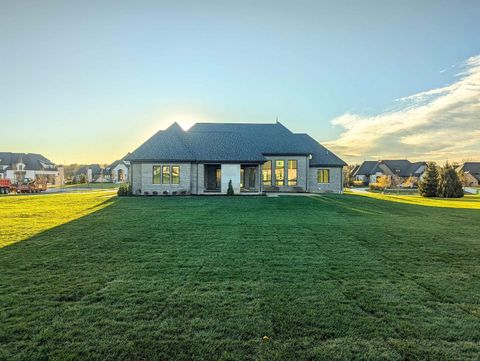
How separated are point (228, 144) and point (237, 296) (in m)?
23.3

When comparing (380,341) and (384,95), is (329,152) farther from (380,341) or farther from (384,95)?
(380,341)

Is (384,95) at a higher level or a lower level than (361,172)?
higher

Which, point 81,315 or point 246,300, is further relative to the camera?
point 246,300

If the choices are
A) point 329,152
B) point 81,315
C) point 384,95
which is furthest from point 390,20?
point 81,315

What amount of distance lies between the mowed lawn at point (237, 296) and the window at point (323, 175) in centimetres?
1969

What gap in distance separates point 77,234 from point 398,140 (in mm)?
38562

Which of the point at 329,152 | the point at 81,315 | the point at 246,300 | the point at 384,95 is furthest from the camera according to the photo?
the point at 329,152

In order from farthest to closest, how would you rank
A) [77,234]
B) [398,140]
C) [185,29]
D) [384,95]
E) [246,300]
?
[398,140] → [384,95] → [185,29] → [77,234] → [246,300]

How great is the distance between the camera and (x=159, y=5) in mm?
15961

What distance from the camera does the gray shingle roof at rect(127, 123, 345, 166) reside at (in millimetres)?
24656

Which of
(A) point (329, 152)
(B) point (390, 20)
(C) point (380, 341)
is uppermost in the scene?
(B) point (390, 20)

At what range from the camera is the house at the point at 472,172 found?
229 feet

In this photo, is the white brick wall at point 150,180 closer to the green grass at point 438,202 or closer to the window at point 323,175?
the window at point 323,175

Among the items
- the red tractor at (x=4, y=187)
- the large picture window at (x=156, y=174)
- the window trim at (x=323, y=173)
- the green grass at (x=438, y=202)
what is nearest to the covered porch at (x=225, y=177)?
the large picture window at (x=156, y=174)
